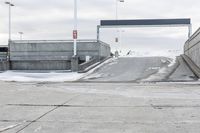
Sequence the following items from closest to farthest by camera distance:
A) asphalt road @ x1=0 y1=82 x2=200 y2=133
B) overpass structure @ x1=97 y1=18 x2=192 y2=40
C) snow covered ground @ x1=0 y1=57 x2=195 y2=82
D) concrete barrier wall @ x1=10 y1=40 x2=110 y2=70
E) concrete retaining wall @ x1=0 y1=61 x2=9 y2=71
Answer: asphalt road @ x1=0 y1=82 x2=200 y2=133 < snow covered ground @ x1=0 y1=57 x2=195 y2=82 < concrete retaining wall @ x1=0 y1=61 x2=9 y2=71 < concrete barrier wall @ x1=10 y1=40 x2=110 y2=70 < overpass structure @ x1=97 y1=18 x2=192 y2=40

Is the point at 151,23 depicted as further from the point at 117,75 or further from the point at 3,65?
the point at 117,75

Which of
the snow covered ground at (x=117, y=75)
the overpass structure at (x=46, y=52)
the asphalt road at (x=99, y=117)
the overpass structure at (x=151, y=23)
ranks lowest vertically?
the snow covered ground at (x=117, y=75)

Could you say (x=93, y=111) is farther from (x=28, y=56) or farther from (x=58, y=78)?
(x=28, y=56)

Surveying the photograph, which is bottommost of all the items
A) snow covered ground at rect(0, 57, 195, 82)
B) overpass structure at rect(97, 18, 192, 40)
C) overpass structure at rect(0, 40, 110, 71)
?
snow covered ground at rect(0, 57, 195, 82)

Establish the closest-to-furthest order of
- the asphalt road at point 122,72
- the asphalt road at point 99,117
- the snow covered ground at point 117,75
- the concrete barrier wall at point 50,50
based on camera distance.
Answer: the asphalt road at point 99,117, the snow covered ground at point 117,75, the asphalt road at point 122,72, the concrete barrier wall at point 50,50

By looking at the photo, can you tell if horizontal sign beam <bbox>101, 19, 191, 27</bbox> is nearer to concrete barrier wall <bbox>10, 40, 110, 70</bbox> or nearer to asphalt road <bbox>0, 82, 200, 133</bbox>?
concrete barrier wall <bbox>10, 40, 110, 70</bbox>

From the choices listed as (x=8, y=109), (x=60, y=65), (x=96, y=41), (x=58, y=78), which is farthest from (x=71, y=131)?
(x=96, y=41)

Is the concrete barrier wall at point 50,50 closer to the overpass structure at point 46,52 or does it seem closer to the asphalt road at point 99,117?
the overpass structure at point 46,52

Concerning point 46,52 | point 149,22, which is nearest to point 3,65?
point 46,52

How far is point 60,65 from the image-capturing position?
140 feet

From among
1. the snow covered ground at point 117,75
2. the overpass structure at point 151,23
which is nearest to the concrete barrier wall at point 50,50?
the snow covered ground at point 117,75

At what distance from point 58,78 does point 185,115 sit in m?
22.6

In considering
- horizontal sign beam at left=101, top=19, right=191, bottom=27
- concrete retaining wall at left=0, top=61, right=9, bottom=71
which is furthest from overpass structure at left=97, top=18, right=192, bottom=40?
concrete retaining wall at left=0, top=61, right=9, bottom=71

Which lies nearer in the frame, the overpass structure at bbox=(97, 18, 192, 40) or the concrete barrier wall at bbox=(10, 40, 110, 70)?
the concrete barrier wall at bbox=(10, 40, 110, 70)
